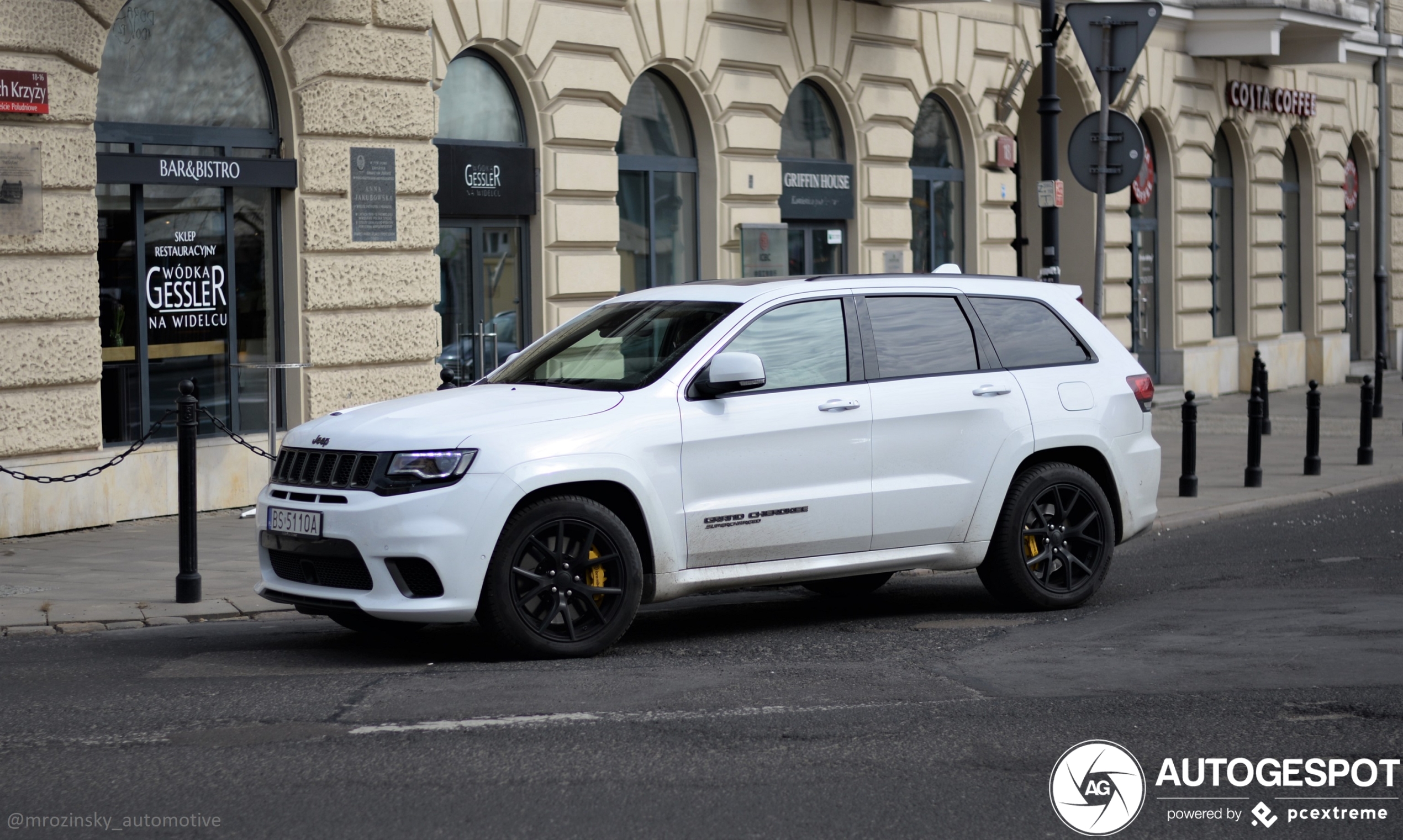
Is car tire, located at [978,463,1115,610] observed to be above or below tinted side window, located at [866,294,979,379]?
below

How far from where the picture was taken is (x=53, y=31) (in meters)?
12.2

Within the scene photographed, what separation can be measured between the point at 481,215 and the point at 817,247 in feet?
16.8

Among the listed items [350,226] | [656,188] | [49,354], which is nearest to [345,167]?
[350,226]

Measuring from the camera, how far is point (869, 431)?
8195 mm

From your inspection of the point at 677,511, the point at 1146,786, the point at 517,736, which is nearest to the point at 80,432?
the point at 677,511

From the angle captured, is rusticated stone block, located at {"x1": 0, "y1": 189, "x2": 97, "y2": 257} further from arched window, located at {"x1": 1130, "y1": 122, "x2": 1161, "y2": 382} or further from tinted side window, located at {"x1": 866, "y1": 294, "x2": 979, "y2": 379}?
arched window, located at {"x1": 1130, "y1": 122, "x2": 1161, "y2": 382}

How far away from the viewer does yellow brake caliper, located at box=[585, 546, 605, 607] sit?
24.4 ft

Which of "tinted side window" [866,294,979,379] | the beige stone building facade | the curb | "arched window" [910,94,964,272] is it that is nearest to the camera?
"tinted side window" [866,294,979,379]

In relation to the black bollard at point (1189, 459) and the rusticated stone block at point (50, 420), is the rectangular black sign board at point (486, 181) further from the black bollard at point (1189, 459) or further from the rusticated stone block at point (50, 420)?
the black bollard at point (1189, 459)

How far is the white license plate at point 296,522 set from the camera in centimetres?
732

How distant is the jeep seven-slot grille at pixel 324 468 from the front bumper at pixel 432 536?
0.26ft

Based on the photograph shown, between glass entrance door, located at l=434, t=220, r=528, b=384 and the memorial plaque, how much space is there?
3.43ft

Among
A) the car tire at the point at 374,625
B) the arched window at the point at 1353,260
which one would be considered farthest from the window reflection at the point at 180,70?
the arched window at the point at 1353,260

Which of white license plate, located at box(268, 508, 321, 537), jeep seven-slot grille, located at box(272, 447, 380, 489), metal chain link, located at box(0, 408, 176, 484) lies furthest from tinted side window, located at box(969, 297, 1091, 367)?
metal chain link, located at box(0, 408, 176, 484)
